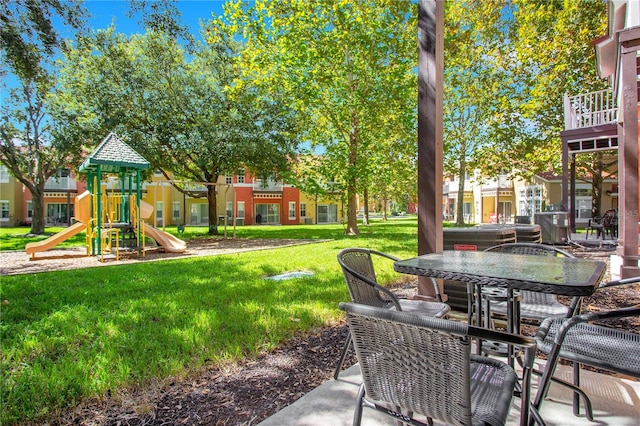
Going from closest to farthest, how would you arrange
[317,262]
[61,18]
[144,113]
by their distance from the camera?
[61,18] < [317,262] < [144,113]

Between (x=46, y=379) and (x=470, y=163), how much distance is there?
21.5 m

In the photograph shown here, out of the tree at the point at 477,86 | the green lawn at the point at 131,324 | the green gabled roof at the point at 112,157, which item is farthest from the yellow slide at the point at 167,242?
the tree at the point at 477,86

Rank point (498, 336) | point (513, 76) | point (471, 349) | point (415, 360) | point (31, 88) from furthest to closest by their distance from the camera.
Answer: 1. point (513, 76)
2. point (31, 88)
3. point (471, 349)
4. point (415, 360)
5. point (498, 336)

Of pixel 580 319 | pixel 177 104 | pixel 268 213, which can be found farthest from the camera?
pixel 268 213

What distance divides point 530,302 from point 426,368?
1902mm

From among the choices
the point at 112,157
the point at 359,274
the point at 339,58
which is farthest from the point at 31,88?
the point at 359,274

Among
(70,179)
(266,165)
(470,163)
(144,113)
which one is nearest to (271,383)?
(266,165)

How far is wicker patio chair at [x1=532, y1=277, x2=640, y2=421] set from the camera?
4.52 ft

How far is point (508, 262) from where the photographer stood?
221 cm

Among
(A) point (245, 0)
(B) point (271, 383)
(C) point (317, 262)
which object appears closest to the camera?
(B) point (271, 383)

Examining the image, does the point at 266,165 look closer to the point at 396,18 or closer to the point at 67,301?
the point at 396,18

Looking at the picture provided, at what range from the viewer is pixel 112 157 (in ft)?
31.5

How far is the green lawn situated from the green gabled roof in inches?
149

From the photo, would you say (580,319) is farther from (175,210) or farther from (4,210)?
(4,210)
